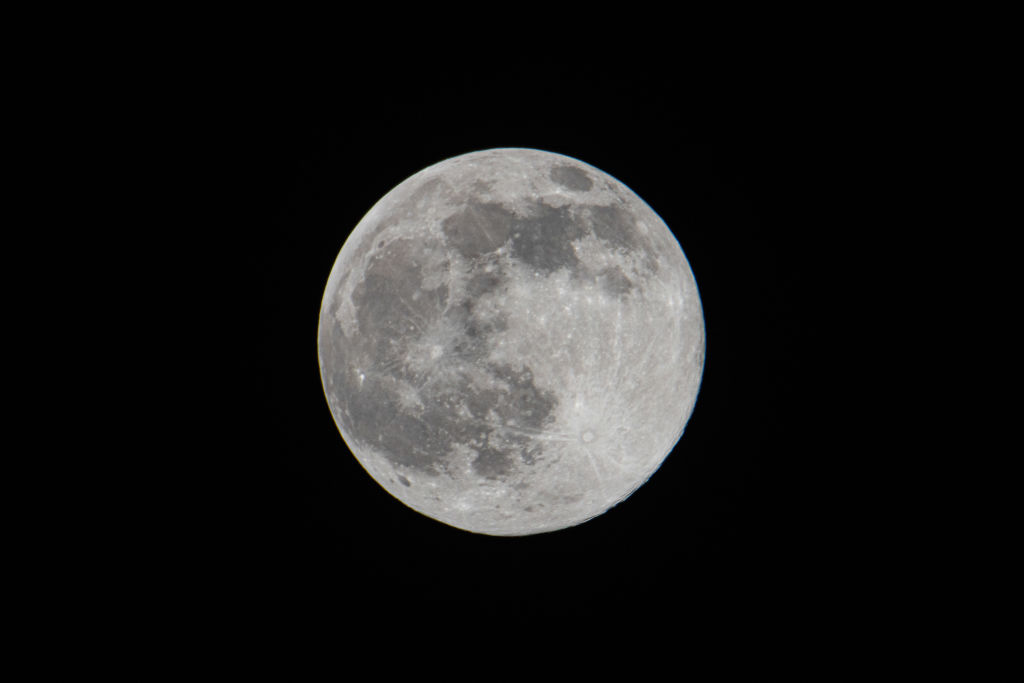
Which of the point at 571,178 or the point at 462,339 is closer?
the point at 462,339

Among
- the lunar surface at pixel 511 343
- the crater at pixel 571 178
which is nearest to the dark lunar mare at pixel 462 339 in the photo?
the lunar surface at pixel 511 343

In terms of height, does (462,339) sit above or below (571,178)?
below

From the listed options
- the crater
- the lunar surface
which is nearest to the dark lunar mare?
the lunar surface

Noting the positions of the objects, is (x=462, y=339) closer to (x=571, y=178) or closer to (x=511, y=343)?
(x=511, y=343)

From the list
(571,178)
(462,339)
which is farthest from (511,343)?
(571,178)

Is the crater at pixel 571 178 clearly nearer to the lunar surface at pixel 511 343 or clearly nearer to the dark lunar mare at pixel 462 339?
the lunar surface at pixel 511 343

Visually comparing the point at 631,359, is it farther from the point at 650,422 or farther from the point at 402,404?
the point at 402,404

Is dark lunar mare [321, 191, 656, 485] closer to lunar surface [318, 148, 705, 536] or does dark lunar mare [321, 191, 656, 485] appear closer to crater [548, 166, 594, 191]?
lunar surface [318, 148, 705, 536]

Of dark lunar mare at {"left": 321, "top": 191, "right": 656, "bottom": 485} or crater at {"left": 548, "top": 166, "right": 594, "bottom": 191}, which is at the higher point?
crater at {"left": 548, "top": 166, "right": 594, "bottom": 191}
